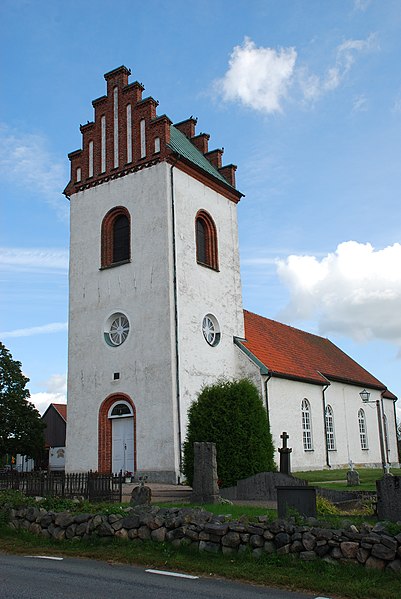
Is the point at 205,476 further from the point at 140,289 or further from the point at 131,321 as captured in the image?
the point at 140,289

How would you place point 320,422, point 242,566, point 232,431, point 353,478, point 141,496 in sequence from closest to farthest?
point 242,566
point 141,496
point 232,431
point 353,478
point 320,422

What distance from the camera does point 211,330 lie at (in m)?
24.4

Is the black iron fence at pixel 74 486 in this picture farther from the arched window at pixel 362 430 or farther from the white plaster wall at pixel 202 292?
the arched window at pixel 362 430

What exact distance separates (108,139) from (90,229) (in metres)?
3.77

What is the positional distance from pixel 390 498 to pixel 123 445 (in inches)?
530

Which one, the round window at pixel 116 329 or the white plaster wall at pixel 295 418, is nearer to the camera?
the round window at pixel 116 329

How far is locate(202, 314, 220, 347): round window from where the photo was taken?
2391cm

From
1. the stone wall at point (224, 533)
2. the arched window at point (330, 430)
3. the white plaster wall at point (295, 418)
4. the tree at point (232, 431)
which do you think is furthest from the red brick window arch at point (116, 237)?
the arched window at point (330, 430)

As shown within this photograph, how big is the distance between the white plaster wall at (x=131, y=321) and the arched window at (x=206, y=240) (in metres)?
2.47

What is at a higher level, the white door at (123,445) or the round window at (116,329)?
the round window at (116,329)

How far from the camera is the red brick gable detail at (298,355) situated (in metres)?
27.1

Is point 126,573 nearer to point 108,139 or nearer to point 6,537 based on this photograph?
point 6,537

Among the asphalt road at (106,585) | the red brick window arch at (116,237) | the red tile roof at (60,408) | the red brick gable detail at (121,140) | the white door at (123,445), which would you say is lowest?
the asphalt road at (106,585)

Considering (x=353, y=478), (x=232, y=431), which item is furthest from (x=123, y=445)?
(x=353, y=478)
